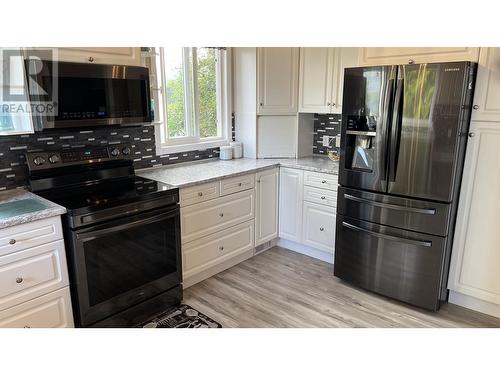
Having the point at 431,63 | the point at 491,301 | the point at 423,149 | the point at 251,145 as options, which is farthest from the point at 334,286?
the point at 431,63

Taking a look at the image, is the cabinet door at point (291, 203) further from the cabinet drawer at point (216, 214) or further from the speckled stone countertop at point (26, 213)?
the speckled stone countertop at point (26, 213)

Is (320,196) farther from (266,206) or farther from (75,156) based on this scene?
(75,156)

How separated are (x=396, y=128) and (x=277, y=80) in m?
1.43

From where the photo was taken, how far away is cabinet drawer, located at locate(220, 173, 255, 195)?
299 cm

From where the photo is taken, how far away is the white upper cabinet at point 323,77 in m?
3.16

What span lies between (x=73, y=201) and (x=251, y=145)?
1943 mm

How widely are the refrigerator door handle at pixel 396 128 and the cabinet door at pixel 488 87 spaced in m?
0.45

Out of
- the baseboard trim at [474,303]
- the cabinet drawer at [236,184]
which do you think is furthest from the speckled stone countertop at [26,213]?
the baseboard trim at [474,303]

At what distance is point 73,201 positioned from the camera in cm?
212

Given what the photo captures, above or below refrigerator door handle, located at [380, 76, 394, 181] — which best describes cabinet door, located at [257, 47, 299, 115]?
above

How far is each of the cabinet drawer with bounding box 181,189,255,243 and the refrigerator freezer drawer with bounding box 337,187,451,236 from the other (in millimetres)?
855

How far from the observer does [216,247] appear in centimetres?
305

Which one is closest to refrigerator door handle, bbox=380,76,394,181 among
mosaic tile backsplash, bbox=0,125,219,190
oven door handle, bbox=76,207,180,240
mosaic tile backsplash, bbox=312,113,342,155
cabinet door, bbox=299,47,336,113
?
cabinet door, bbox=299,47,336,113

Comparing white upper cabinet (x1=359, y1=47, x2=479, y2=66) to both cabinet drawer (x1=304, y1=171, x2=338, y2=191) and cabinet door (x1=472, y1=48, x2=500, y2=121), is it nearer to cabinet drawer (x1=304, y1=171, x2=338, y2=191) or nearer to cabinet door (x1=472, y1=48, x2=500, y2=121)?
cabinet door (x1=472, y1=48, x2=500, y2=121)
